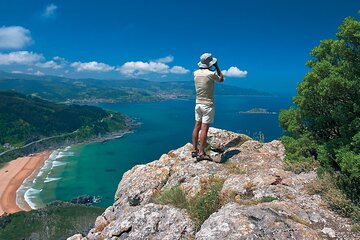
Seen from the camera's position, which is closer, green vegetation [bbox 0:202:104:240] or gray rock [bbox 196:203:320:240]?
gray rock [bbox 196:203:320:240]

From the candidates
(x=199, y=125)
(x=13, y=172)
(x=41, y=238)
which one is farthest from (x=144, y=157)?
(x=199, y=125)

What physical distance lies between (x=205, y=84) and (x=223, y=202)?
487 centimetres

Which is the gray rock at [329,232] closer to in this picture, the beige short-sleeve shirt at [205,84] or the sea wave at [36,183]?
the beige short-sleeve shirt at [205,84]

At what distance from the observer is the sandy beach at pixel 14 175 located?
9203 cm

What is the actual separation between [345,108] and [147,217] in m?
6.92

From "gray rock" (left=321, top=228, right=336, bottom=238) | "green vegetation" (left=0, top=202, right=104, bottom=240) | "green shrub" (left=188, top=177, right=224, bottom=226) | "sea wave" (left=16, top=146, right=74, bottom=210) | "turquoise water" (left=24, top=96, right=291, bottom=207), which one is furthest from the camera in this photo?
"turquoise water" (left=24, top=96, right=291, bottom=207)

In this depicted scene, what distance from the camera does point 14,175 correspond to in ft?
398

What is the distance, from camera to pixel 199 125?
506 inches

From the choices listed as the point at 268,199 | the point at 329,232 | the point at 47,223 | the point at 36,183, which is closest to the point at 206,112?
the point at 268,199

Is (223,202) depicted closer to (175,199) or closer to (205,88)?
(175,199)

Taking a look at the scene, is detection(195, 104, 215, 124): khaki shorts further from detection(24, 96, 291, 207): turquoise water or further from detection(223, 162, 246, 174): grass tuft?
detection(24, 96, 291, 207): turquoise water

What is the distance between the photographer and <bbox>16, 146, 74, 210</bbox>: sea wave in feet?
306

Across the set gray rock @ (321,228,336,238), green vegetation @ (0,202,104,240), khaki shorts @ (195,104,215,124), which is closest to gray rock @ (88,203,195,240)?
gray rock @ (321,228,336,238)

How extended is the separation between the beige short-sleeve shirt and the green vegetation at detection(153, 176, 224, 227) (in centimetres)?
307
